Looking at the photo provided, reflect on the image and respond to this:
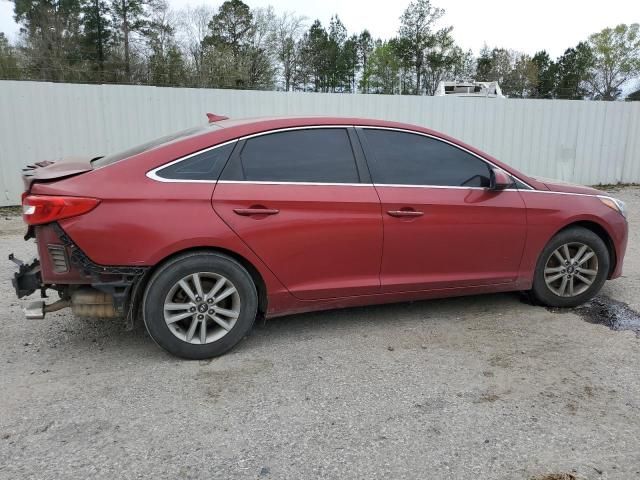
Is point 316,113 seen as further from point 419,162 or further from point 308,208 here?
point 308,208

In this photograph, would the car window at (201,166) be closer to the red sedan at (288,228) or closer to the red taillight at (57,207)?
A: the red sedan at (288,228)

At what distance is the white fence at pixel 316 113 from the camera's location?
896 cm

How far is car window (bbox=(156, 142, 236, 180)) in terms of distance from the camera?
3.38m

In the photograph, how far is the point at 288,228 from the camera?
354 centimetres

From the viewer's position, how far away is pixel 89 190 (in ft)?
10.5

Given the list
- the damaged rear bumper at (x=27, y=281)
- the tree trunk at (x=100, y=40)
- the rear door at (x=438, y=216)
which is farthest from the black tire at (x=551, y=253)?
the tree trunk at (x=100, y=40)

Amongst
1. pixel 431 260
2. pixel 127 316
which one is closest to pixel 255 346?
pixel 127 316

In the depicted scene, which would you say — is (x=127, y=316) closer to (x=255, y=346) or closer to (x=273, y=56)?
A: (x=255, y=346)

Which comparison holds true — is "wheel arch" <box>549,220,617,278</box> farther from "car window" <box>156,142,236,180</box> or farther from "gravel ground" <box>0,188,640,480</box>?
"car window" <box>156,142,236,180</box>

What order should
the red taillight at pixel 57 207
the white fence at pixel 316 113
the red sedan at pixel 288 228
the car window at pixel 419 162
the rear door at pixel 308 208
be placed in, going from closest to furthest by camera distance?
the red taillight at pixel 57 207, the red sedan at pixel 288 228, the rear door at pixel 308 208, the car window at pixel 419 162, the white fence at pixel 316 113

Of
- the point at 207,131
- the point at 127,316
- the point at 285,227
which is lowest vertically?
the point at 127,316

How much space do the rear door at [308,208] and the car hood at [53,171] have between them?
37.8 inches

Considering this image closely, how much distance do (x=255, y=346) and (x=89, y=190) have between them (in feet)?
5.14

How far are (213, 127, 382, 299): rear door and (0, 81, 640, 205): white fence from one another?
22.0 ft
